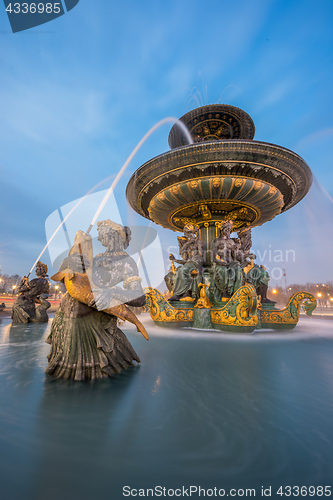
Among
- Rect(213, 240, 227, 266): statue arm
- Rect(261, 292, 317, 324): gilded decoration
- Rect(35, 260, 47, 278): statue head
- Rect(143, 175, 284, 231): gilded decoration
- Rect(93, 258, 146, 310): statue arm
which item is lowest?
Rect(261, 292, 317, 324): gilded decoration

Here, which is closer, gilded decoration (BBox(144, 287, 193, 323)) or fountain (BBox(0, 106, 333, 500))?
fountain (BBox(0, 106, 333, 500))

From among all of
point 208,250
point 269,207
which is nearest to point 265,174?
point 269,207

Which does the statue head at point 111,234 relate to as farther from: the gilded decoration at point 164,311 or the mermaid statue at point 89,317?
the gilded decoration at point 164,311

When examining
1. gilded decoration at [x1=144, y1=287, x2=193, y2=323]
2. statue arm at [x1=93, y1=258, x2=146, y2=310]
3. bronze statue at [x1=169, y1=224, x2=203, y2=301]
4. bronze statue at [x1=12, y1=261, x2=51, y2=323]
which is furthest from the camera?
bronze statue at [x1=169, y1=224, x2=203, y2=301]

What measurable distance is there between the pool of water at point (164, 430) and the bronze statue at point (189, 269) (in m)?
3.84

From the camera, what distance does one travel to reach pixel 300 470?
1037mm

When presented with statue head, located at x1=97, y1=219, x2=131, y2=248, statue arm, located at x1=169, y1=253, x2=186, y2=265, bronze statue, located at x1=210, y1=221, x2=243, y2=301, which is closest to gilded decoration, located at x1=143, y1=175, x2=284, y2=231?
bronze statue, located at x1=210, y1=221, x2=243, y2=301

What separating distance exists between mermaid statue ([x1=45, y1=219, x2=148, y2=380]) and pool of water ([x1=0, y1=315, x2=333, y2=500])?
17 cm

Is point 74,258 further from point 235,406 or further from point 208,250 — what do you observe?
point 208,250

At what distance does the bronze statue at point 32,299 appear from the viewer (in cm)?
613

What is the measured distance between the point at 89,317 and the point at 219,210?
585 cm

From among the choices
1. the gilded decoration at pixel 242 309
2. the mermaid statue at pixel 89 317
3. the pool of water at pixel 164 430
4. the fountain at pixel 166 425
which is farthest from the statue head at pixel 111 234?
the gilded decoration at pixel 242 309

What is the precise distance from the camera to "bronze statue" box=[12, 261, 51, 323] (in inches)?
241

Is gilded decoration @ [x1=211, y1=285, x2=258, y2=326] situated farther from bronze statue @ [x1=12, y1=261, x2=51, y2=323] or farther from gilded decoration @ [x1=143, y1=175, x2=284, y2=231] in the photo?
bronze statue @ [x1=12, y1=261, x2=51, y2=323]
